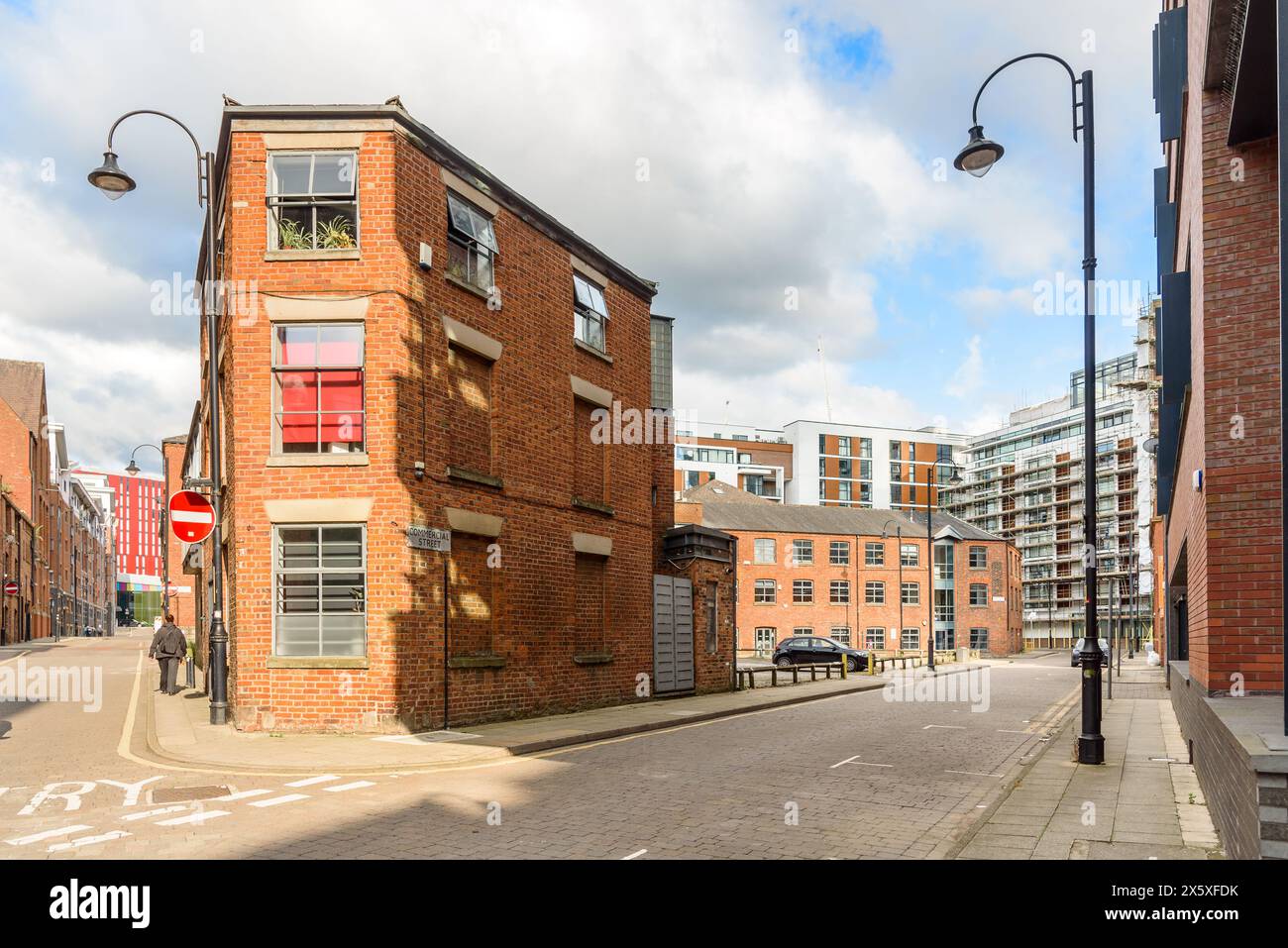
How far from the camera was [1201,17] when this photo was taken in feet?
31.8

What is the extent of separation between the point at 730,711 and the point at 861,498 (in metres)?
105

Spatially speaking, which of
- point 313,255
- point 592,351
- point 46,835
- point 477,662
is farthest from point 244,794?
point 592,351

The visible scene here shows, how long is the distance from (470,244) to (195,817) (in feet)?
36.5

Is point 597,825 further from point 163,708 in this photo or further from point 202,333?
point 202,333

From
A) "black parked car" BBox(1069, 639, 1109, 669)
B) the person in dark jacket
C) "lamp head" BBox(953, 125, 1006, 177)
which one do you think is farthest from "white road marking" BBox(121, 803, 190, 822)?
the person in dark jacket

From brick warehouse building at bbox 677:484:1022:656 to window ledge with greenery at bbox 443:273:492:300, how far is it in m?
50.5

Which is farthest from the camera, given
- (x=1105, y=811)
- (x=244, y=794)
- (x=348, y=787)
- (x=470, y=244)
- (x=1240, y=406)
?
(x=470, y=244)

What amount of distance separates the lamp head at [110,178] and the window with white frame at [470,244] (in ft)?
16.2

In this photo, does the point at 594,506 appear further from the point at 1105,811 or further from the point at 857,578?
the point at 857,578

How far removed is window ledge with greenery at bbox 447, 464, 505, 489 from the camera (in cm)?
1619

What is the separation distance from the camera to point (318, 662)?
1485cm

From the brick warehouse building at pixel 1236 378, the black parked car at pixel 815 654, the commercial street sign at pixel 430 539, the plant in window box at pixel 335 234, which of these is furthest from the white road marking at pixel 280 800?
the black parked car at pixel 815 654

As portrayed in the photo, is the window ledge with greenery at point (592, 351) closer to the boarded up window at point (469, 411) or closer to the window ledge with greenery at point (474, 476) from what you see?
the boarded up window at point (469, 411)

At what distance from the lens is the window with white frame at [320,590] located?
1505cm
